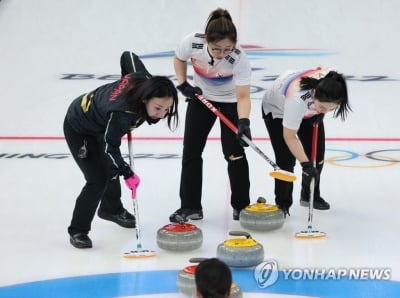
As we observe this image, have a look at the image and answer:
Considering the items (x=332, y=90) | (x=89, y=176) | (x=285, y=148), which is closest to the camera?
(x=332, y=90)

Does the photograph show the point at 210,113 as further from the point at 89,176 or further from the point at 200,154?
the point at 89,176

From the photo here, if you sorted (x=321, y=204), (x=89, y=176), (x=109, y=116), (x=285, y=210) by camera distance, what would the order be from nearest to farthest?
(x=109, y=116) → (x=89, y=176) → (x=285, y=210) → (x=321, y=204)

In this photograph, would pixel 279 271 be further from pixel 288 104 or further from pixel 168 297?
pixel 288 104

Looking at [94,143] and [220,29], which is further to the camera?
[94,143]

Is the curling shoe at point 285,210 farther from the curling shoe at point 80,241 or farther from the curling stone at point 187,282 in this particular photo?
Answer: the curling stone at point 187,282

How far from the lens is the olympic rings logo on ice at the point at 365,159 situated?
5766 millimetres

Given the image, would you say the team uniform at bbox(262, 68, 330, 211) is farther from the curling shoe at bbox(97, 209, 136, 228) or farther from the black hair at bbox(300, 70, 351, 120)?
the curling shoe at bbox(97, 209, 136, 228)

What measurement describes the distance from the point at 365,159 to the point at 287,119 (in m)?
1.70

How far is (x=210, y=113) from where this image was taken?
4.68 m

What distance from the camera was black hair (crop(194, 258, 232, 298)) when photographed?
2.39 meters

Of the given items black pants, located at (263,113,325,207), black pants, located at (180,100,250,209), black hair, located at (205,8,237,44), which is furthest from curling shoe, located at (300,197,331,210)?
black hair, located at (205,8,237,44)

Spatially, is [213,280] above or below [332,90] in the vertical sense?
below

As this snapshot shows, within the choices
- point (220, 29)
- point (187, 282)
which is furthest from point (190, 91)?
point (187, 282)

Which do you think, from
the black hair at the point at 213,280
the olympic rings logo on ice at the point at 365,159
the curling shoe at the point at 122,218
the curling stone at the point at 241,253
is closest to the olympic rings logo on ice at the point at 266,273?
the curling stone at the point at 241,253
